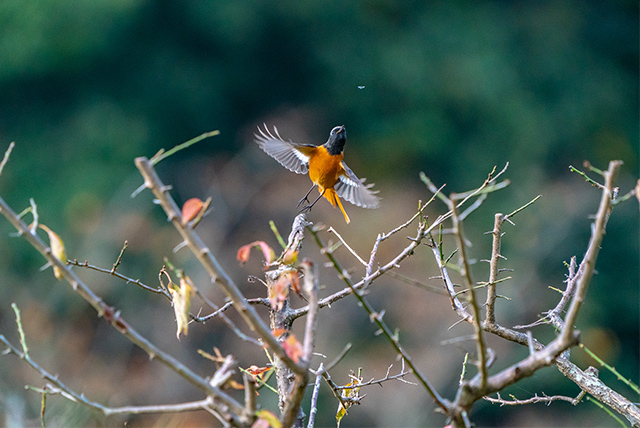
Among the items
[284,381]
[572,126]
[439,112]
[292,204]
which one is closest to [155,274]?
[292,204]

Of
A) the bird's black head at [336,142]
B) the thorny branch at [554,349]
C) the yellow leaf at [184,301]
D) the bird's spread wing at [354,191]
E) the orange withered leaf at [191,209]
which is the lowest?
the thorny branch at [554,349]

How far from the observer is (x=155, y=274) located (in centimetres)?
566

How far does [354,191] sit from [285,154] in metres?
0.32

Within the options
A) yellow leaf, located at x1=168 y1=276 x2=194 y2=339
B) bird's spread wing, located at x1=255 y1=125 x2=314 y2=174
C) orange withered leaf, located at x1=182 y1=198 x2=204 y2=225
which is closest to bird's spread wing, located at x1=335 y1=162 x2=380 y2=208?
bird's spread wing, located at x1=255 y1=125 x2=314 y2=174

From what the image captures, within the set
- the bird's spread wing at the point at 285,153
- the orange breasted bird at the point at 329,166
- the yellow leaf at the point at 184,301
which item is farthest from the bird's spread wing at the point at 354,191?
the yellow leaf at the point at 184,301

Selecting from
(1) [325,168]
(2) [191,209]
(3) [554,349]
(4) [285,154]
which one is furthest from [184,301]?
(4) [285,154]

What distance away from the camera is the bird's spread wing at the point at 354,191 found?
217cm

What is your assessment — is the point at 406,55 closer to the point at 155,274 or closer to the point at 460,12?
the point at 460,12

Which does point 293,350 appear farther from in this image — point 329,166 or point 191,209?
point 329,166

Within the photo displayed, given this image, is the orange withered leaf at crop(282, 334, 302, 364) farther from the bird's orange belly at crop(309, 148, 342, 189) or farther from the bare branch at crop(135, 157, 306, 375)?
the bird's orange belly at crop(309, 148, 342, 189)

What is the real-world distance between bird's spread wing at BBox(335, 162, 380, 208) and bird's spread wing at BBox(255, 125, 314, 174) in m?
0.15

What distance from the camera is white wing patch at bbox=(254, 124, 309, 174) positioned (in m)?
2.30

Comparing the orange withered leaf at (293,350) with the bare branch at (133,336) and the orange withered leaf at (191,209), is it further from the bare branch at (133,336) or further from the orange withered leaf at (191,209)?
the orange withered leaf at (191,209)

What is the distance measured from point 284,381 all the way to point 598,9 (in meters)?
8.64
